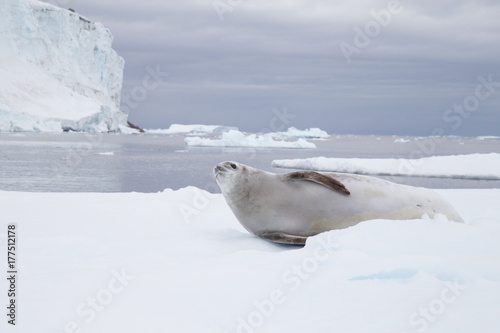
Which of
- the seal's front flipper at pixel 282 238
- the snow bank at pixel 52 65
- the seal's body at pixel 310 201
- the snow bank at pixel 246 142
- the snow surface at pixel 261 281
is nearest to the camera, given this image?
the snow surface at pixel 261 281

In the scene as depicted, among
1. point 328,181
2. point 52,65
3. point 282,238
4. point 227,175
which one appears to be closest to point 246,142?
point 227,175

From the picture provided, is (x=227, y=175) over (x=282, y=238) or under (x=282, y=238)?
over

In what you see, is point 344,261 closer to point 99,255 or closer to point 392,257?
point 392,257

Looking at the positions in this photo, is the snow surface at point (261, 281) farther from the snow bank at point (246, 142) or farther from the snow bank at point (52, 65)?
the snow bank at point (52, 65)

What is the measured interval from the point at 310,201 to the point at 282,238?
17.1 inches

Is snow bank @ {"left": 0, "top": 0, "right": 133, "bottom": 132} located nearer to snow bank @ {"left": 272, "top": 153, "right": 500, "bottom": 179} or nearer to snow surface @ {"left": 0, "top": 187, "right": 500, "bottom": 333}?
snow bank @ {"left": 272, "top": 153, "right": 500, "bottom": 179}

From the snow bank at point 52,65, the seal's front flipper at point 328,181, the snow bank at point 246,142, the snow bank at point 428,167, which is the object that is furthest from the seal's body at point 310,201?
the snow bank at point 52,65

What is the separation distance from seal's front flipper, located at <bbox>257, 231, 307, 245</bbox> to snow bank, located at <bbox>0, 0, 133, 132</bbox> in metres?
64.9

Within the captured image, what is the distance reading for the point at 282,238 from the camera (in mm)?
4191

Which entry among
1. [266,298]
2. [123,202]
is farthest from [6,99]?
[266,298]

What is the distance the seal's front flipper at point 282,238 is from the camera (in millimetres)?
4094

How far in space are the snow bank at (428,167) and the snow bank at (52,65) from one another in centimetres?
4808

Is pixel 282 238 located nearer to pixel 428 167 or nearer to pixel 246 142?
pixel 428 167

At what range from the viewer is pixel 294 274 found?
2945 millimetres
